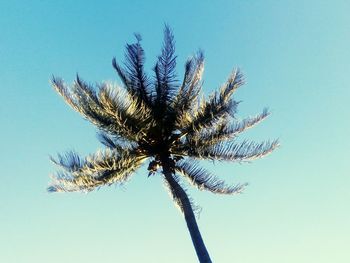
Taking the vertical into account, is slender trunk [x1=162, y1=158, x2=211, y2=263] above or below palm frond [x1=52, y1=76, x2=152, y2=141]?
below

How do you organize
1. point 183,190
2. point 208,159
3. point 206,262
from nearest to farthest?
point 206,262 → point 183,190 → point 208,159

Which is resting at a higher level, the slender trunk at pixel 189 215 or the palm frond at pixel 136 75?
the palm frond at pixel 136 75

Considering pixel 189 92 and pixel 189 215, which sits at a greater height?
pixel 189 92

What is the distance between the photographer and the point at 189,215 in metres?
12.8

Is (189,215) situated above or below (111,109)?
below

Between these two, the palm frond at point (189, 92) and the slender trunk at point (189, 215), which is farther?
the palm frond at point (189, 92)

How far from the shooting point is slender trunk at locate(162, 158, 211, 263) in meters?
12.2

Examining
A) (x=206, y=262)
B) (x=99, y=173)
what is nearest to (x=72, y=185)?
(x=99, y=173)

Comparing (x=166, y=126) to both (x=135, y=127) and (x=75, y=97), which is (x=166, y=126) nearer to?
(x=135, y=127)

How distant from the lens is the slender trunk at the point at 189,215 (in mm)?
12188

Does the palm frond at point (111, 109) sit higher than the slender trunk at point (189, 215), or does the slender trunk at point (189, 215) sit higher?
the palm frond at point (111, 109)

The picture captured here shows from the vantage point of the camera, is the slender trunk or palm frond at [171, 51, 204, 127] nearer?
the slender trunk

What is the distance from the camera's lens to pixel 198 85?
14.5 metres

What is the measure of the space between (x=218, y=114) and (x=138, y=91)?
90.5 inches
